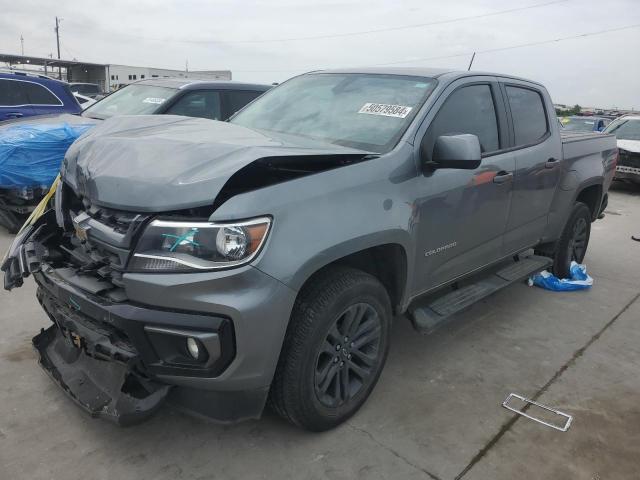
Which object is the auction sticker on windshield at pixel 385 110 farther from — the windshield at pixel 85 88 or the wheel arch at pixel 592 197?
the windshield at pixel 85 88

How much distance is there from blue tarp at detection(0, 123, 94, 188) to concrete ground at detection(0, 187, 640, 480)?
2.37 metres

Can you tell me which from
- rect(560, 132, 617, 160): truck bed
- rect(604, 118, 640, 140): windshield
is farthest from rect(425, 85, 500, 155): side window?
rect(604, 118, 640, 140): windshield

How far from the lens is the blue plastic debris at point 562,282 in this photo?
5012 mm

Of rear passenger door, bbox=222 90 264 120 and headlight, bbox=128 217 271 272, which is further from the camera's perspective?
rear passenger door, bbox=222 90 264 120

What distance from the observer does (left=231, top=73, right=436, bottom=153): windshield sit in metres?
3.01

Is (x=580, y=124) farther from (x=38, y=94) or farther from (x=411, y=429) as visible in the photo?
(x=411, y=429)

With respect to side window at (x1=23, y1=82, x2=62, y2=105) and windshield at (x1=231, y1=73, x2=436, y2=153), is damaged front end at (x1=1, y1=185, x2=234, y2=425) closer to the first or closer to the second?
windshield at (x1=231, y1=73, x2=436, y2=153)

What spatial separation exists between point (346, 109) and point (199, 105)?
388 centimetres

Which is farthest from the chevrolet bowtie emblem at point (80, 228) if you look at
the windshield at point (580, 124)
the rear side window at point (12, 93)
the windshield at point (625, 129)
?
the windshield at point (580, 124)

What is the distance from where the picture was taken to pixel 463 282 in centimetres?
374

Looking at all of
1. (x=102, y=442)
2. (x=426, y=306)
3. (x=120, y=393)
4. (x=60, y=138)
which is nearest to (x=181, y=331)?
(x=120, y=393)

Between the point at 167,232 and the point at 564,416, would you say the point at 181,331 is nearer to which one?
the point at 167,232

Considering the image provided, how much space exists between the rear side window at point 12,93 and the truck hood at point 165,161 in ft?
22.3

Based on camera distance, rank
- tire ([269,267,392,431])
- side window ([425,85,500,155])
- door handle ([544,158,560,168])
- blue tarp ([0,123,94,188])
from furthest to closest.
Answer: blue tarp ([0,123,94,188]), door handle ([544,158,560,168]), side window ([425,85,500,155]), tire ([269,267,392,431])
